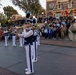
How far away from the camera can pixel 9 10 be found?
57.7 meters

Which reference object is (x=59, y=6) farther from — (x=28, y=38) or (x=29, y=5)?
(x=28, y=38)

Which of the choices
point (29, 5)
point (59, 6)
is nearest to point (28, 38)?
point (59, 6)

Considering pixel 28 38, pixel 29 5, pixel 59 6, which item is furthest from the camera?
pixel 29 5

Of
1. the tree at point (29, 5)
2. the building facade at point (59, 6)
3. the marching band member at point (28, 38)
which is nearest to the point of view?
the marching band member at point (28, 38)

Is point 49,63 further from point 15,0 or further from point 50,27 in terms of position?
point 15,0

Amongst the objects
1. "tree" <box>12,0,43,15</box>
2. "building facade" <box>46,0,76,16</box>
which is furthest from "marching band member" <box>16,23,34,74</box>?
"tree" <box>12,0,43,15</box>

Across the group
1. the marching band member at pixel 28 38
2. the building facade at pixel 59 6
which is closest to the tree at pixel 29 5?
the building facade at pixel 59 6

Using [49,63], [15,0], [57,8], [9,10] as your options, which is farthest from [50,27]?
[9,10]

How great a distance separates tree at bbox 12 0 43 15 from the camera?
152 ft

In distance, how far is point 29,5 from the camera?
1845 inches

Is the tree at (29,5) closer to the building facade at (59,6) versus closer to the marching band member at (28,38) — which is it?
the building facade at (59,6)

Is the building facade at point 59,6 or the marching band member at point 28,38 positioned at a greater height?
the building facade at point 59,6

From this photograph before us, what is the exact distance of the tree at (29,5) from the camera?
46.4 metres

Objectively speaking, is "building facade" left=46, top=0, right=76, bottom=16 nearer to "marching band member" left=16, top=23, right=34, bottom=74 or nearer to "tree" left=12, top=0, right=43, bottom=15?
"tree" left=12, top=0, right=43, bottom=15
